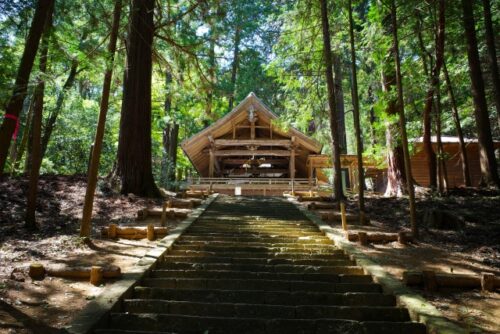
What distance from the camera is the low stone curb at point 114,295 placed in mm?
3398

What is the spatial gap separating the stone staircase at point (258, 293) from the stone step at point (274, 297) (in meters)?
0.01

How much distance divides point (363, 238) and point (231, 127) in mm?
13264

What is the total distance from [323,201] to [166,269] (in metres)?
7.31

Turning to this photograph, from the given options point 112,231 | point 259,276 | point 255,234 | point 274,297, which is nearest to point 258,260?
point 259,276

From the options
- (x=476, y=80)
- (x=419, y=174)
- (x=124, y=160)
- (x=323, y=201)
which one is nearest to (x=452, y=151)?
(x=419, y=174)

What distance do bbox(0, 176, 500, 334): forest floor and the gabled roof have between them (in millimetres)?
6251

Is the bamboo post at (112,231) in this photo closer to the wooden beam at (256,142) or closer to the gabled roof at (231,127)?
the gabled roof at (231,127)

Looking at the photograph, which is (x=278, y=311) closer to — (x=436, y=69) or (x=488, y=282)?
(x=488, y=282)

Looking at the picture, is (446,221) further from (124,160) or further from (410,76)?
(124,160)

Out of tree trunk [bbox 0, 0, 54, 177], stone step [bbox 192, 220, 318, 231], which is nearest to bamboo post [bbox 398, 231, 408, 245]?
stone step [bbox 192, 220, 318, 231]

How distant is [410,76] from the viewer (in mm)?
11852

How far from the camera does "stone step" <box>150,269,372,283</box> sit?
4.98m

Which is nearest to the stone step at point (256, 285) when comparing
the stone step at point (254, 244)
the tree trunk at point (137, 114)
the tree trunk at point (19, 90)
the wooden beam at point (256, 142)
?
the stone step at point (254, 244)

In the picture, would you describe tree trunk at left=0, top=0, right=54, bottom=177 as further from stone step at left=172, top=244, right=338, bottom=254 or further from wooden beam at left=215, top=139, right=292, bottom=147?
wooden beam at left=215, top=139, right=292, bottom=147
